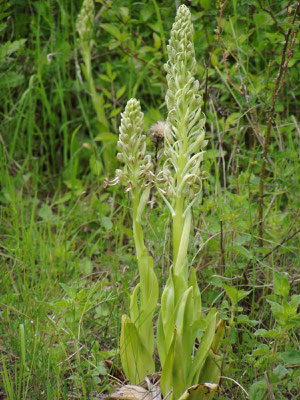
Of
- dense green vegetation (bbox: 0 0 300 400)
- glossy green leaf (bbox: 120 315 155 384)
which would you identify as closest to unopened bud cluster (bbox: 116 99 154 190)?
dense green vegetation (bbox: 0 0 300 400)

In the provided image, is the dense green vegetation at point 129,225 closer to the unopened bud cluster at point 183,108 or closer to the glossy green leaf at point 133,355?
the glossy green leaf at point 133,355

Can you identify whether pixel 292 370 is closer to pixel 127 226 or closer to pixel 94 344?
pixel 94 344

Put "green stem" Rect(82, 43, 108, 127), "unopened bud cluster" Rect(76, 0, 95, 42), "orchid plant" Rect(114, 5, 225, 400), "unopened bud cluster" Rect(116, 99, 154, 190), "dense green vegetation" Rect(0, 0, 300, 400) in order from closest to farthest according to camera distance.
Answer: "orchid plant" Rect(114, 5, 225, 400) < "unopened bud cluster" Rect(116, 99, 154, 190) < "dense green vegetation" Rect(0, 0, 300, 400) < "unopened bud cluster" Rect(76, 0, 95, 42) < "green stem" Rect(82, 43, 108, 127)

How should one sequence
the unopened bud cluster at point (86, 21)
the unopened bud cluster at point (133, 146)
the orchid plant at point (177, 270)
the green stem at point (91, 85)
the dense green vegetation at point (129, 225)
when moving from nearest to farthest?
the orchid plant at point (177, 270), the unopened bud cluster at point (133, 146), the dense green vegetation at point (129, 225), the unopened bud cluster at point (86, 21), the green stem at point (91, 85)

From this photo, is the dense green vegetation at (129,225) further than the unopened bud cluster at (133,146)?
Yes

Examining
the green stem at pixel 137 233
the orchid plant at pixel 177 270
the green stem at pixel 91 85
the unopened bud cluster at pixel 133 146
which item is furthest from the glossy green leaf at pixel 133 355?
the green stem at pixel 91 85

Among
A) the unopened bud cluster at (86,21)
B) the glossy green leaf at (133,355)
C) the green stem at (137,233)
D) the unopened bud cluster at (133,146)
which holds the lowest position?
the glossy green leaf at (133,355)

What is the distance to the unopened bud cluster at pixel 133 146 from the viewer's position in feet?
5.97

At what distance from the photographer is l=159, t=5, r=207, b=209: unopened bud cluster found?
1765 millimetres

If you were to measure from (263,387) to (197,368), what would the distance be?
23 centimetres

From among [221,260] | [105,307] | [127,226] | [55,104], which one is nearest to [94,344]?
[105,307]

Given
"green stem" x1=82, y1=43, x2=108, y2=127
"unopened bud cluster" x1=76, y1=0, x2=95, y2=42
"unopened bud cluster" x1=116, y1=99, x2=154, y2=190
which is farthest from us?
"green stem" x1=82, y1=43, x2=108, y2=127

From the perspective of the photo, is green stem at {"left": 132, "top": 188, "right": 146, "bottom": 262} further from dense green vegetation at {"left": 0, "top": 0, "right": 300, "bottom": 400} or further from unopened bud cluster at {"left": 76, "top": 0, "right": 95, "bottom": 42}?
unopened bud cluster at {"left": 76, "top": 0, "right": 95, "bottom": 42}

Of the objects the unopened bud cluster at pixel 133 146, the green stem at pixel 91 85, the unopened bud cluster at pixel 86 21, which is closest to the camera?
the unopened bud cluster at pixel 133 146
